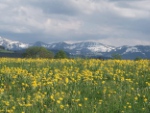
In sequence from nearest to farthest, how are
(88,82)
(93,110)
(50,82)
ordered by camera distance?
(93,110)
(50,82)
(88,82)

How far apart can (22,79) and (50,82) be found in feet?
5.82

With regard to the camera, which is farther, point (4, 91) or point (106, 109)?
point (4, 91)

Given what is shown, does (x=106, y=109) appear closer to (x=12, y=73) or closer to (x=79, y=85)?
(x=79, y=85)

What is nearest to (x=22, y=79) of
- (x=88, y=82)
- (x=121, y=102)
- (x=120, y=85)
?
(x=88, y=82)

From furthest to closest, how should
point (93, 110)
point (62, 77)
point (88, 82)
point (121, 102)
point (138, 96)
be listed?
point (62, 77), point (88, 82), point (138, 96), point (121, 102), point (93, 110)

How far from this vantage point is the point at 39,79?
41.4 ft

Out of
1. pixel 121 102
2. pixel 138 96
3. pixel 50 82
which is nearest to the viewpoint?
pixel 121 102

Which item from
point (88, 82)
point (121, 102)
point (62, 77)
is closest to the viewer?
point (121, 102)

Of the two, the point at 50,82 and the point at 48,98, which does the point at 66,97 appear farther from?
the point at 50,82

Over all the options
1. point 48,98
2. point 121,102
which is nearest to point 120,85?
point 121,102

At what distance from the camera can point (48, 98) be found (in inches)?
400

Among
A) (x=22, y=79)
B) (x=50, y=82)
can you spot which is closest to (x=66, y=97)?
(x=50, y=82)

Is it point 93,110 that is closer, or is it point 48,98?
point 93,110

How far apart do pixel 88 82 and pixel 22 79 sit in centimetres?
245
